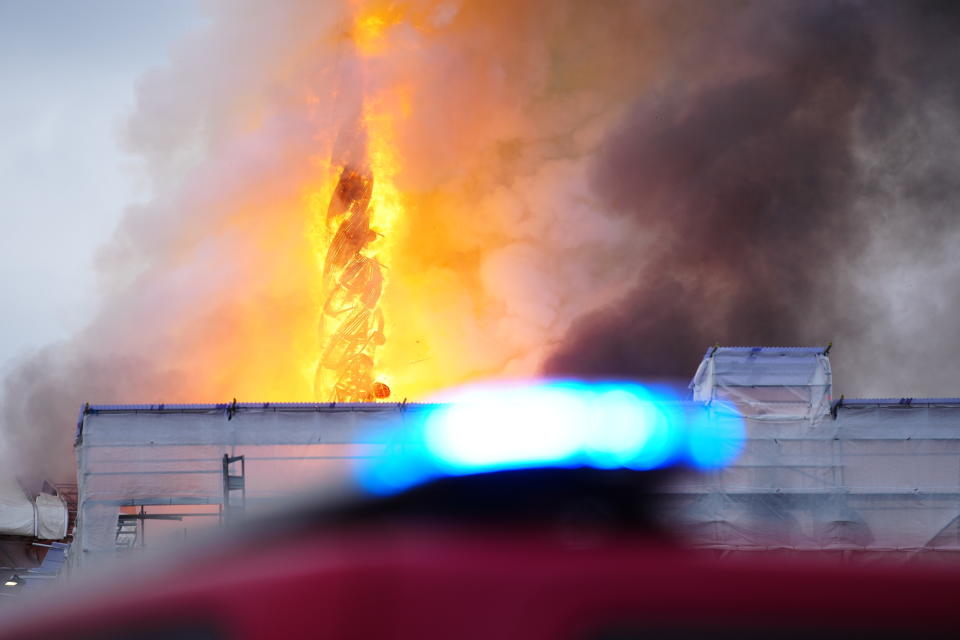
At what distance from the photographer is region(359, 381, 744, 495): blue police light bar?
5.76 ft

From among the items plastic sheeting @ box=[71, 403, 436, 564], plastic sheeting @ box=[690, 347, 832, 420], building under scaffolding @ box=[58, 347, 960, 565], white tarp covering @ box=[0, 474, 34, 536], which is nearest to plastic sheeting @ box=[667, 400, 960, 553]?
building under scaffolding @ box=[58, 347, 960, 565]

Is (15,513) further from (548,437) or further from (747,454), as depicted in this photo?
(548,437)

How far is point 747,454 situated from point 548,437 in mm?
15300

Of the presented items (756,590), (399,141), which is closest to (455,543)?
(756,590)

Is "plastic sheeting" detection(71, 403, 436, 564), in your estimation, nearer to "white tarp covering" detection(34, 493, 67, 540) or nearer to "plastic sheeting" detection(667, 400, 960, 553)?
"plastic sheeting" detection(667, 400, 960, 553)

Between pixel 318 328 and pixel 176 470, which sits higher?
pixel 318 328

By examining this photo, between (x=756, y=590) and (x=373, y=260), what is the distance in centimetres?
2846

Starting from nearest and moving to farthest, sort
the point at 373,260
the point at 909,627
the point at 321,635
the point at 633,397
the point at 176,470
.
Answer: the point at 909,627 < the point at 321,635 < the point at 633,397 < the point at 176,470 < the point at 373,260

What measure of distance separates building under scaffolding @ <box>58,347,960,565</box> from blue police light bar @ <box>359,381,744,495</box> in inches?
579

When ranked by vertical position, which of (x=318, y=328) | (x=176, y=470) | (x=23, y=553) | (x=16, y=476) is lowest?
(x=176, y=470)

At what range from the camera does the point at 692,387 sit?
18109 millimetres

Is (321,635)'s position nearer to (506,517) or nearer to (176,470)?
(506,517)

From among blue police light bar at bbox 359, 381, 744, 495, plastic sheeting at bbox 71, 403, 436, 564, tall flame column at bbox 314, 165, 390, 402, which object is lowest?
blue police light bar at bbox 359, 381, 744, 495

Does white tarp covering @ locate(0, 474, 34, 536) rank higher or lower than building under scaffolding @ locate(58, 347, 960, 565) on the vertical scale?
higher
